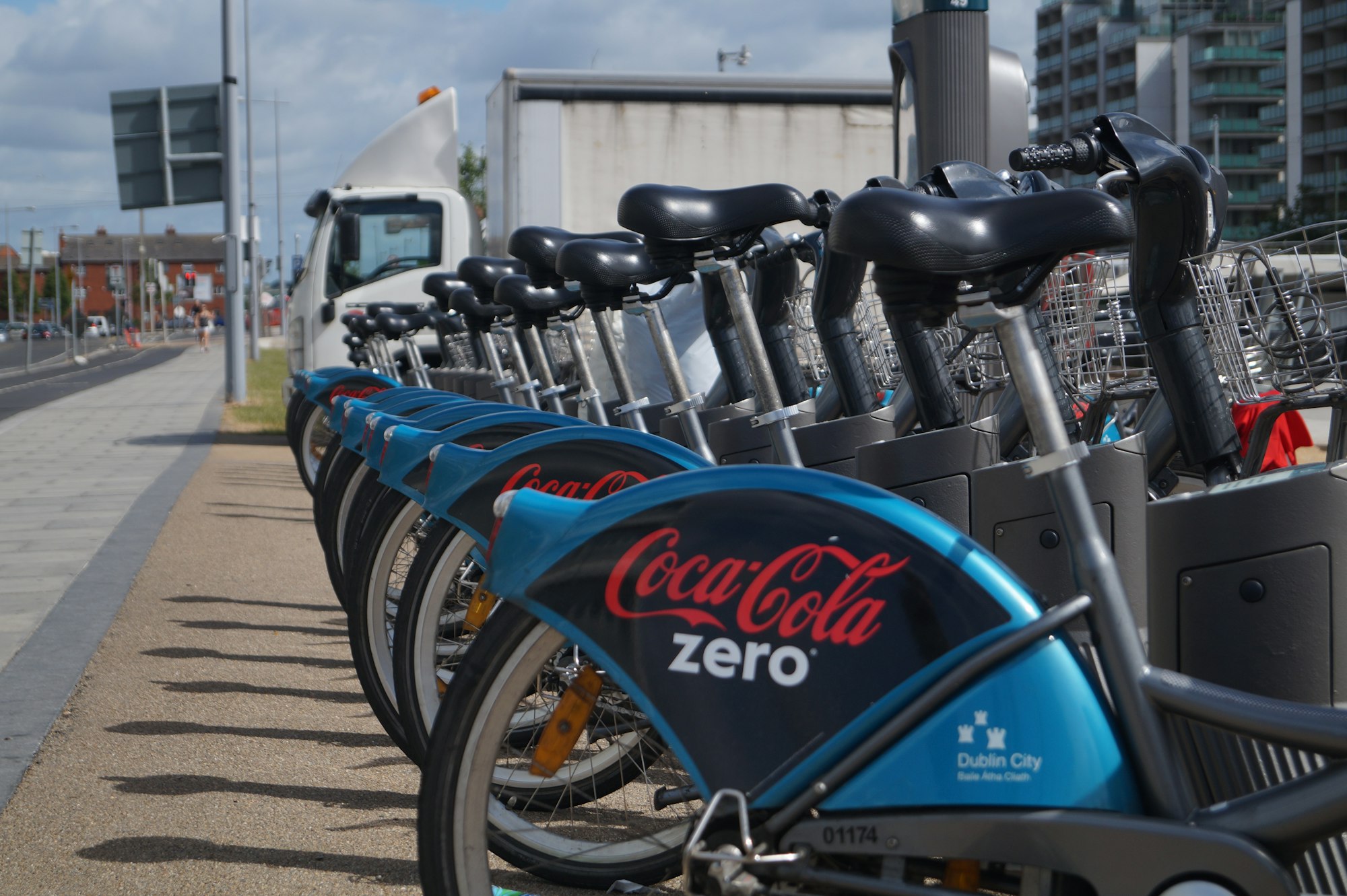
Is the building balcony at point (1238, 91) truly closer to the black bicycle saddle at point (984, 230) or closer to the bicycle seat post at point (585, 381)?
the bicycle seat post at point (585, 381)

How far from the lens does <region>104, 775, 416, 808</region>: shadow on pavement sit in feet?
11.9

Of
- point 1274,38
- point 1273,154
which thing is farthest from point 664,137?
point 1273,154

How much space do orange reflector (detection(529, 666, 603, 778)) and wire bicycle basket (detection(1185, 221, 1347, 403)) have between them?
1.26 m

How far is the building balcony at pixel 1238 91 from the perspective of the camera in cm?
9575

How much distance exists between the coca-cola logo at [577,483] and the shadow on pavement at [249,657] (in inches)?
106

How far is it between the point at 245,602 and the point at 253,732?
2.32m

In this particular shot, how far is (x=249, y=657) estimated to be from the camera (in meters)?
5.38

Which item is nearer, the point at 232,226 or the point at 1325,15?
the point at 232,226

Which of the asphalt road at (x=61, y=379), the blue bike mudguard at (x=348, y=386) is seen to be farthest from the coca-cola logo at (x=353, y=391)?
the asphalt road at (x=61, y=379)

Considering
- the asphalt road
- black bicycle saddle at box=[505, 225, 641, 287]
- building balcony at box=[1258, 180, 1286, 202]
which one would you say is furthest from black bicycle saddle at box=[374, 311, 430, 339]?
building balcony at box=[1258, 180, 1286, 202]

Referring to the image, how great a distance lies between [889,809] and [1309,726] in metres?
0.53

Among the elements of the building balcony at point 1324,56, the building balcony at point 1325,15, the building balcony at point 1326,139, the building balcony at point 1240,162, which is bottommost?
the building balcony at point 1326,139

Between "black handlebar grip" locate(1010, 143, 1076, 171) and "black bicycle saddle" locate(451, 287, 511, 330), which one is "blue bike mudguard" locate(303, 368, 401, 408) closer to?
"black bicycle saddle" locate(451, 287, 511, 330)

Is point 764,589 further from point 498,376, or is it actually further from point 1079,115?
point 1079,115
